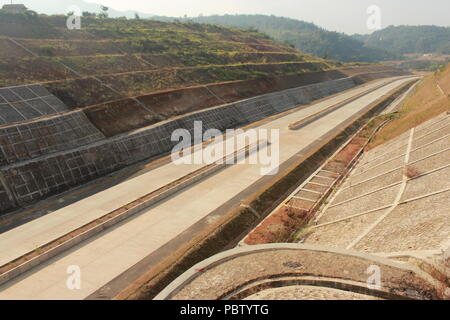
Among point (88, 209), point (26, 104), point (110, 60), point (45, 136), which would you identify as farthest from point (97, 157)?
point (110, 60)

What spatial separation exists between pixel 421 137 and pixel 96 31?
6815 centimetres

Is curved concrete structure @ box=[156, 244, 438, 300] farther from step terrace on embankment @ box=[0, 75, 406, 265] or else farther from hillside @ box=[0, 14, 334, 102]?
hillside @ box=[0, 14, 334, 102]

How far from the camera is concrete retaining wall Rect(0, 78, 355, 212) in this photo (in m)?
27.6

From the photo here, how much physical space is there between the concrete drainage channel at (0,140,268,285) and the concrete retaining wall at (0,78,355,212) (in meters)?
7.50

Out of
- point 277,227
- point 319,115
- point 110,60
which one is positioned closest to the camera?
point 277,227

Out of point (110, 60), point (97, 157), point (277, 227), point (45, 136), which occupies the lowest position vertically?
point (277, 227)

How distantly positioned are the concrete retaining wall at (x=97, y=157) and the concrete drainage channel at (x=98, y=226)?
24.6 feet

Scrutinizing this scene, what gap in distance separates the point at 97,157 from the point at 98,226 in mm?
12482

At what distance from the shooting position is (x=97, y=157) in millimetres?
33844

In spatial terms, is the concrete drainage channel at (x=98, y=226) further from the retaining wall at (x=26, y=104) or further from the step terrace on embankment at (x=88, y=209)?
the retaining wall at (x=26, y=104)

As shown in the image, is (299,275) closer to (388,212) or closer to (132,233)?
(388,212)

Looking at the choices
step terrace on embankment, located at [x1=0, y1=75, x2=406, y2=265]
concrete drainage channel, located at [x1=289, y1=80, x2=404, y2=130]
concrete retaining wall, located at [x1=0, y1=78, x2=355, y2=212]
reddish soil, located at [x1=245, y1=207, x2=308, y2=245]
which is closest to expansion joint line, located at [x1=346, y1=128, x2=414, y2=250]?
reddish soil, located at [x1=245, y1=207, x2=308, y2=245]

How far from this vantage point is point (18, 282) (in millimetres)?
18406
